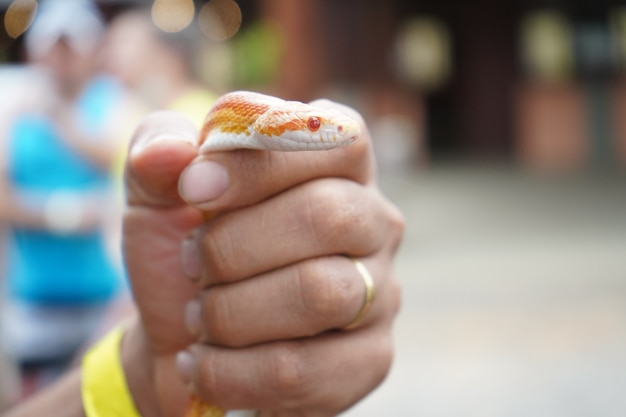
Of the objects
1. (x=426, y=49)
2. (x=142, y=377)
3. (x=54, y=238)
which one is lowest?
(x=426, y=49)

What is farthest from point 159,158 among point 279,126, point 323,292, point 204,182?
point 323,292

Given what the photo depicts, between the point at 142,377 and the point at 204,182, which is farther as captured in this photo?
the point at 142,377

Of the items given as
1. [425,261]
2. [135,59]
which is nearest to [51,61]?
[135,59]

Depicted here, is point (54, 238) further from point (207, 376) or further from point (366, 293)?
point (366, 293)

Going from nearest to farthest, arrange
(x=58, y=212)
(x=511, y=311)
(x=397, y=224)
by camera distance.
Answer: (x=397, y=224) < (x=58, y=212) < (x=511, y=311)

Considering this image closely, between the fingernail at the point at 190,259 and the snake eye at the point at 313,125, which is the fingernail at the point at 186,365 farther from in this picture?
the snake eye at the point at 313,125

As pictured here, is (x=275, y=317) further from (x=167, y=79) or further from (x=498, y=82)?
(x=498, y=82)

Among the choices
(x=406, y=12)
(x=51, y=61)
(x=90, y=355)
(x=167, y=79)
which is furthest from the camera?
(x=406, y=12)
